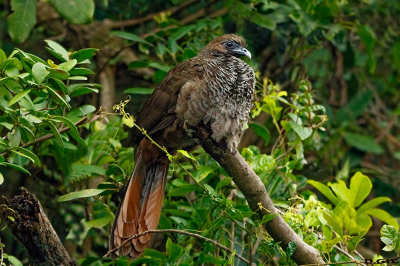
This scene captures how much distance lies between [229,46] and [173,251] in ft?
4.67

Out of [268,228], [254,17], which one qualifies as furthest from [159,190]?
[254,17]

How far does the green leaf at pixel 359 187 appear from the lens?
327cm

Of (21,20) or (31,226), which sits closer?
(31,226)

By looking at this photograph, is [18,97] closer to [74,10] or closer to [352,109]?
[74,10]

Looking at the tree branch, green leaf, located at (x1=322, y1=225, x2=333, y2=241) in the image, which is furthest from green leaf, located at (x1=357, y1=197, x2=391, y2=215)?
the tree branch

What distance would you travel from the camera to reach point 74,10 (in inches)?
133

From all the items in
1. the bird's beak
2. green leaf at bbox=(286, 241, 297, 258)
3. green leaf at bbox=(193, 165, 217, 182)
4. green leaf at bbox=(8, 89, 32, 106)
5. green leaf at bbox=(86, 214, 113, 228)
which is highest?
green leaf at bbox=(8, 89, 32, 106)

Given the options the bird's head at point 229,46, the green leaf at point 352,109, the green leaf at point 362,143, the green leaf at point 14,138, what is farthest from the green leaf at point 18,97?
the green leaf at point 362,143

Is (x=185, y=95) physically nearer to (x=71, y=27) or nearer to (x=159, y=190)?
(x=159, y=190)

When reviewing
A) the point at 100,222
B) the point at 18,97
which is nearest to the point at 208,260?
the point at 100,222

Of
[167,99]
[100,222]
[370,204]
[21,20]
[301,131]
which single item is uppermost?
[21,20]

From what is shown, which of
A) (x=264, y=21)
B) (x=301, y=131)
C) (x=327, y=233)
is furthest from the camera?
(x=264, y=21)

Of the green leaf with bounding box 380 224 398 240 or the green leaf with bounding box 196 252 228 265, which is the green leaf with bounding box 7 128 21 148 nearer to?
the green leaf with bounding box 196 252 228 265

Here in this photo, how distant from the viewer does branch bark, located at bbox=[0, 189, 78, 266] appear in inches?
101
